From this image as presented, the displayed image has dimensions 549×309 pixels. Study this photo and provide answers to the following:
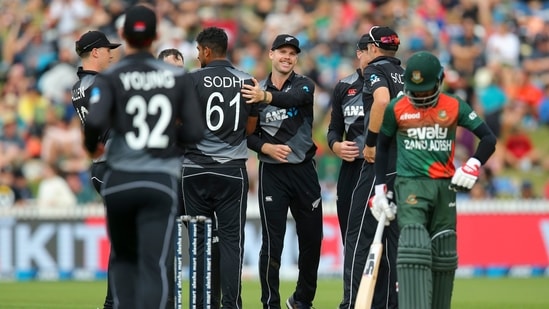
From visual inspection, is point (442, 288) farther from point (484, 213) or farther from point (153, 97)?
point (484, 213)

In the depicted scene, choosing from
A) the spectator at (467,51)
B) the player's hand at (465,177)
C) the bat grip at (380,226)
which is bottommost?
the bat grip at (380,226)

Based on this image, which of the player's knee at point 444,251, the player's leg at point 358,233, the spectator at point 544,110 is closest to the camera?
the player's knee at point 444,251

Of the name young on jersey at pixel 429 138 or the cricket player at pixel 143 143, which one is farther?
the name young on jersey at pixel 429 138

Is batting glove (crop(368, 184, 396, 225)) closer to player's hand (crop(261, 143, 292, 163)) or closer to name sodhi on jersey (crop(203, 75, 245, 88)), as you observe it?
name sodhi on jersey (crop(203, 75, 245, 88))

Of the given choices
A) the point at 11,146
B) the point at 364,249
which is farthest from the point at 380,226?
the point at 11,146

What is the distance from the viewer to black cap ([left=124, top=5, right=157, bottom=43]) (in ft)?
28.7

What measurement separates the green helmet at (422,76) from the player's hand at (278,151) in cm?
285

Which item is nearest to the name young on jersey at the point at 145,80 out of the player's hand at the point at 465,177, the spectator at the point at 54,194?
the player's hand at the point at 465,177

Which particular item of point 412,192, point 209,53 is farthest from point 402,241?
point 209,53

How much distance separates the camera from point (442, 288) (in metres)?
9.79

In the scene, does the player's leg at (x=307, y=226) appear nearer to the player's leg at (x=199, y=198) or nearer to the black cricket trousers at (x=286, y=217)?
the black cricket trousers at (x=286, y=217)

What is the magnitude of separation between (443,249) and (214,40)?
11.2 ft

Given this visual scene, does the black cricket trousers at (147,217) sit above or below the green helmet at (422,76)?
below

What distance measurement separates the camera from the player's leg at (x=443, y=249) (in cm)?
976
